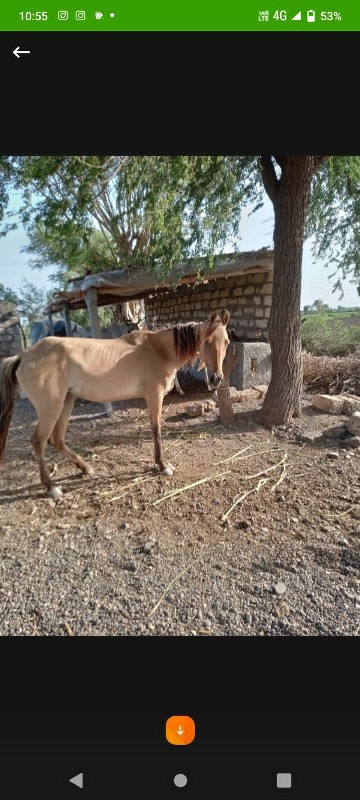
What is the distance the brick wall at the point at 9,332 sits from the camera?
734 centimetres

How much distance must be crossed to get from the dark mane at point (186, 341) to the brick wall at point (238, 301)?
333cm

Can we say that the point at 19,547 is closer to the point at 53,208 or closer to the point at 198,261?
the point at 53,208

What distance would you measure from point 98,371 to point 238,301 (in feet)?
14.4

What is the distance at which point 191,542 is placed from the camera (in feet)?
7.00

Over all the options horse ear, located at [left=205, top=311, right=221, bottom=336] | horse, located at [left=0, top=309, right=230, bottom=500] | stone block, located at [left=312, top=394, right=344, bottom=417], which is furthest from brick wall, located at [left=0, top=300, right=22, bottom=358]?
stone block, located at [left=312, top=394, right=344, bottom=417]

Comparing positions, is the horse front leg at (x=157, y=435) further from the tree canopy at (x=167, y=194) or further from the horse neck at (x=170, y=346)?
the tree canopy at (x=167, y=194)

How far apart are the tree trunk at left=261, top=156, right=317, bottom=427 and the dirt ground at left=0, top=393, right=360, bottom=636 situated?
0.47 metres
